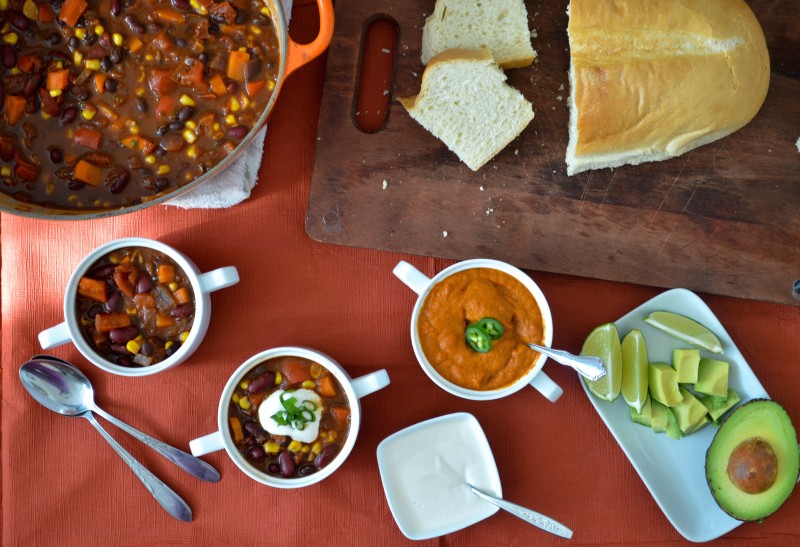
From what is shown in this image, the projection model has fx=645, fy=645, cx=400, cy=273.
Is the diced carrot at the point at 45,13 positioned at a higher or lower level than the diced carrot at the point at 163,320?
higher

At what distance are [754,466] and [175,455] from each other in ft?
7.54

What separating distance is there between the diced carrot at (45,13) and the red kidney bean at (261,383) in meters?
1.59

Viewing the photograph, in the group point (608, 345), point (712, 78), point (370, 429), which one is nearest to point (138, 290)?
point (370, 429)

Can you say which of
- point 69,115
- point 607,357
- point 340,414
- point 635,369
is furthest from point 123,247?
point 635,369

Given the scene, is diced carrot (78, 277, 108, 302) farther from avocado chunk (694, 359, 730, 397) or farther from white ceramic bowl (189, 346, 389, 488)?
avocado chunk (694, 359, 730, 397)

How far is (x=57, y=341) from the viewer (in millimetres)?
2514

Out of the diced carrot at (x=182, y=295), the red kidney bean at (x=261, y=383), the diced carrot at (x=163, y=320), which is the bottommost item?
the red kidney bean at (x=261, y=383)

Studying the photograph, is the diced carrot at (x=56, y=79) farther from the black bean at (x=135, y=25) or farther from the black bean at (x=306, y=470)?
the black bean at (x=306, y=470)

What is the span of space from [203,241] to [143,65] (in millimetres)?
734

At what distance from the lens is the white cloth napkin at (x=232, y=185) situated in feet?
8.79

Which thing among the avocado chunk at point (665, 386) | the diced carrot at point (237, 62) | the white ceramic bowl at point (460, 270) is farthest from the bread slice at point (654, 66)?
the diced carrot at point (237, 62)

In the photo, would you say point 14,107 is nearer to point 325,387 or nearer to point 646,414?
point 325,387

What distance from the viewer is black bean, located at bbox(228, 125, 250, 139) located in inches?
96.0

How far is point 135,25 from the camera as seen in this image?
2.44 metres
